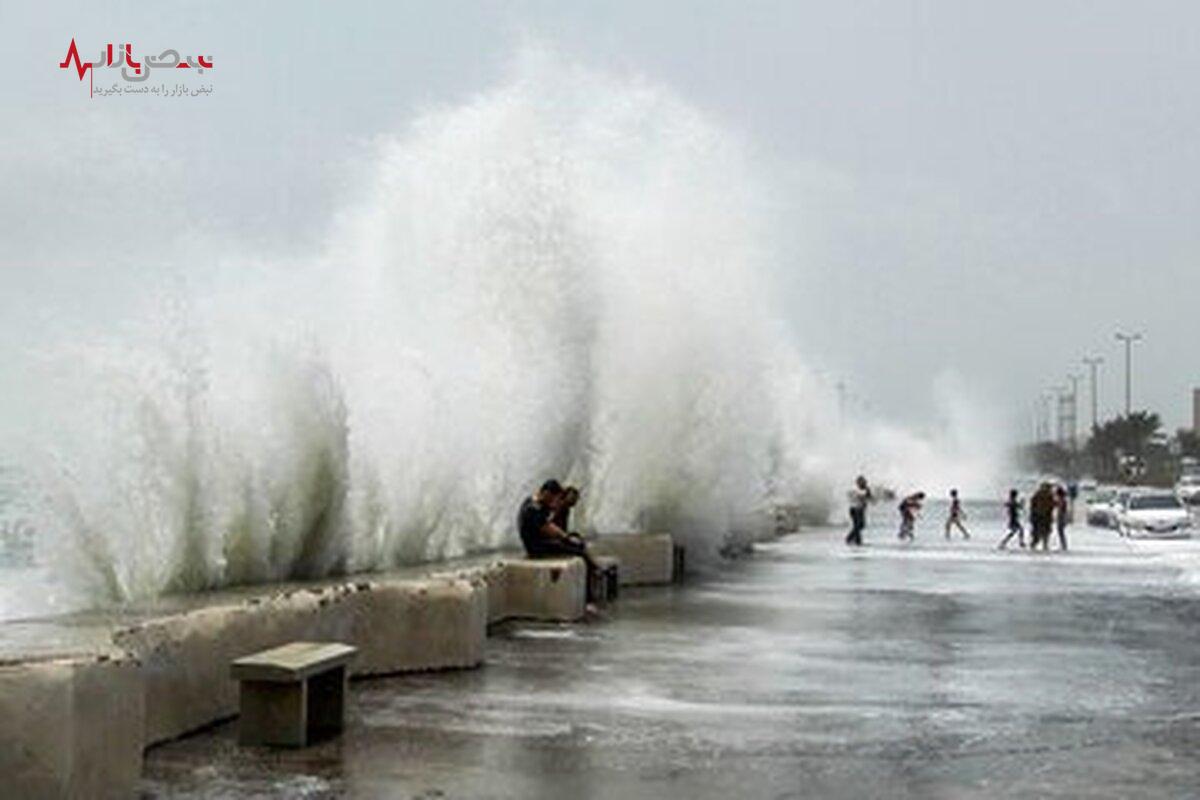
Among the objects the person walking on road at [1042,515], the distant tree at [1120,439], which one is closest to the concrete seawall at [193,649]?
the person walking on road at [1042,515]

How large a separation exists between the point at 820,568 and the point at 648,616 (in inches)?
357

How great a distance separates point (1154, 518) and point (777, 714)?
27.6 m

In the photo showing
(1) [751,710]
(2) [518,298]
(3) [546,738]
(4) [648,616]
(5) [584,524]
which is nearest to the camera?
(3) [546,738]

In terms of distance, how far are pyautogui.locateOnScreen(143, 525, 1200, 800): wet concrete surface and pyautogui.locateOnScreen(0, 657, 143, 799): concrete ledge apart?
2.10ft

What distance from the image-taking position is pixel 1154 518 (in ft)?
115

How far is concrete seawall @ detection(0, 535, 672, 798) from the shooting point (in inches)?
240

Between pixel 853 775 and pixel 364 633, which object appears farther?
pixel 364 633

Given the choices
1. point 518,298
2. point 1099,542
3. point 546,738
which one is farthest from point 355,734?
point 1099,542

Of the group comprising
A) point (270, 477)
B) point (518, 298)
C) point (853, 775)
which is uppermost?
point (518, 298)

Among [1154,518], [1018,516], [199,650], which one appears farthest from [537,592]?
[1154,518]

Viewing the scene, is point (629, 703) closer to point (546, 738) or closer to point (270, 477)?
point (546, 738)

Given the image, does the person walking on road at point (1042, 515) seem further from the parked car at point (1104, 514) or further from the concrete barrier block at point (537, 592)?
the concrete barrier block at point (537, 592)

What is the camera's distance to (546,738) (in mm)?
8477

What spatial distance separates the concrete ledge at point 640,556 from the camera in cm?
1959
